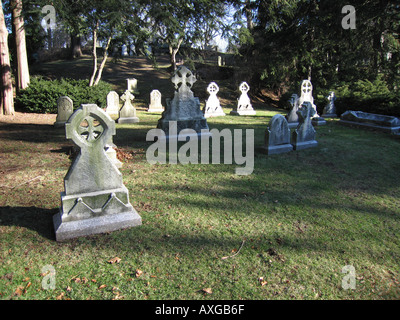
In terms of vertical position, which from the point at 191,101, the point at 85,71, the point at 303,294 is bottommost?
the point at 303,294

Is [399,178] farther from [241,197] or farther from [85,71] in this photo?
[85,71]

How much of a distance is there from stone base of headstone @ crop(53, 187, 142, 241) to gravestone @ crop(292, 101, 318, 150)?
6.02 metres

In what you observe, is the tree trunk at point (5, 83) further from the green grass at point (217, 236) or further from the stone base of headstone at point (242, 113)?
the stone base of headstone at point (242, 113)

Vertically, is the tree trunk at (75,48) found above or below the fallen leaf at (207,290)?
above

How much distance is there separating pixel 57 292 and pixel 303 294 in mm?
2455

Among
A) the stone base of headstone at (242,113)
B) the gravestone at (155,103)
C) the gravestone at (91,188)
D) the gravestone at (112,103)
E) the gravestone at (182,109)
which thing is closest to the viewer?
the gravestone at (91,188)

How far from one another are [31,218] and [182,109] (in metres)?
6.04

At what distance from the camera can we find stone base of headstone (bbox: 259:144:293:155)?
329 inches

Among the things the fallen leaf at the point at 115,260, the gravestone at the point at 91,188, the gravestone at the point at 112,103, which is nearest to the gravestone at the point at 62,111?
the gravestone at the point at 112,103

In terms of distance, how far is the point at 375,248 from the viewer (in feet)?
13.2

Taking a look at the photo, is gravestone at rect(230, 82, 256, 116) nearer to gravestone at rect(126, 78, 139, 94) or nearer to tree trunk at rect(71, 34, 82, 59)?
gravestone at rect(126, 78, 139, 94)

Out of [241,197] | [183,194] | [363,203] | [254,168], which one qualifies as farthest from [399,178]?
[183,194]

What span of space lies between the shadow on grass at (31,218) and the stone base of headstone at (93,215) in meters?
0.16

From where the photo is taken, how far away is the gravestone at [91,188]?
399 cm
